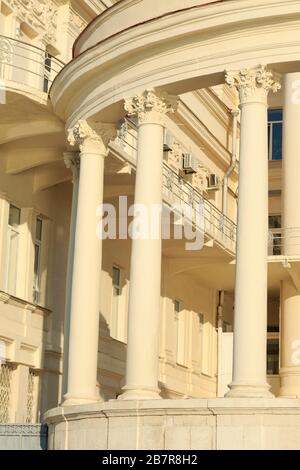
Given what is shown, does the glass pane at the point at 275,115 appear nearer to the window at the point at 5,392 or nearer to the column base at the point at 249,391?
the window at the point at 5,392

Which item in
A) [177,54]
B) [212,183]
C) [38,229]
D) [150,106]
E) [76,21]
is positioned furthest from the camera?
[212,183]

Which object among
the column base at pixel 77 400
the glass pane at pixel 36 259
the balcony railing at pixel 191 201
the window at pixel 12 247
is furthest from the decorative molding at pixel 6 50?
the column base at pixel 77 400

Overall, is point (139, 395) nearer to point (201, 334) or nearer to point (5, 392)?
point (5, 392)

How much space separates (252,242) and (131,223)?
224 inches

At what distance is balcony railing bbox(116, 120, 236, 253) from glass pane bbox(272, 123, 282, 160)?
579 cm

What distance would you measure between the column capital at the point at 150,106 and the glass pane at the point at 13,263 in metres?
7.27

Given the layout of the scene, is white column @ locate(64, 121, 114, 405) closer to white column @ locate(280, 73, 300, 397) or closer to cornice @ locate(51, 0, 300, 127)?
cornice @ locate(51, 0, 300, 127)

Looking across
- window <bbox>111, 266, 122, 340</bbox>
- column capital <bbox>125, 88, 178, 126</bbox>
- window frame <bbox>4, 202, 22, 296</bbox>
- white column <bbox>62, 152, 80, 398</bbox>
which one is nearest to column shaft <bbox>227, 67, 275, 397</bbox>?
column capital <bbox>125, 88, 178, 126</bbox>

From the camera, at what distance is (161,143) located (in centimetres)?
2012

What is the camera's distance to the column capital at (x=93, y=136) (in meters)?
21.6

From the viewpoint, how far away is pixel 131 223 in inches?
923

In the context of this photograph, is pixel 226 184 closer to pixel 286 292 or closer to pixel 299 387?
pixel 286 292

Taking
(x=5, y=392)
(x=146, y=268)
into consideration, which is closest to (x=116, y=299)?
(x=5, y=392)

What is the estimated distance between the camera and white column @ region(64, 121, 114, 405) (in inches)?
798
